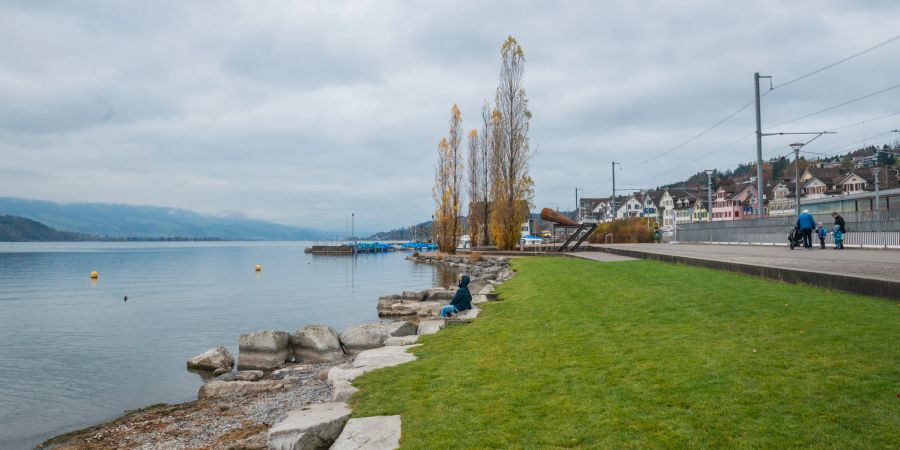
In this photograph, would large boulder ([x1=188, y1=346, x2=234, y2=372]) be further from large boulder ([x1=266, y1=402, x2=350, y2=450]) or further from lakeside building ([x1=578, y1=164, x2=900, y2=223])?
lakeside building ([x1=578, y1=164, x2=900, y2=223])

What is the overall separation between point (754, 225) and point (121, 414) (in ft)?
123

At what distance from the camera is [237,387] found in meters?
11.8

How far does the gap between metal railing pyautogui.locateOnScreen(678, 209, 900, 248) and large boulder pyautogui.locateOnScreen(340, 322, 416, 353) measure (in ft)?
76.0

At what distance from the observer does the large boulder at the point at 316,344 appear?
15461 millimetres

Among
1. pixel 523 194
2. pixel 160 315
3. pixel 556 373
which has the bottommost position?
pixel 160 315

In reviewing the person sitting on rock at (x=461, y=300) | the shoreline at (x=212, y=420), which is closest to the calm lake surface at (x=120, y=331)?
the shoreline at (x=212, y=420)

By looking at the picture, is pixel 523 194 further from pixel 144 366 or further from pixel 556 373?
pixel 556 373

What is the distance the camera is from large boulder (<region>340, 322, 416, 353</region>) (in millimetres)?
15492

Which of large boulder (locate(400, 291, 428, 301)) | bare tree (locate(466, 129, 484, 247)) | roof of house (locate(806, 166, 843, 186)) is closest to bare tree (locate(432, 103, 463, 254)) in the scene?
bare tree (locate(466, 129, 484, 247))

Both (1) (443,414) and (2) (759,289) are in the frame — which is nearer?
(1) (443,414)

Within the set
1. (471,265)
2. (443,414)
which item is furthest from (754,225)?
(443,414)

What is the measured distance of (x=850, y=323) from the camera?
8.48 m

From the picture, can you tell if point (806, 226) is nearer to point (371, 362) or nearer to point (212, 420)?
point (371, 362)

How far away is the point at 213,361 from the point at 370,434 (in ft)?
34.3
